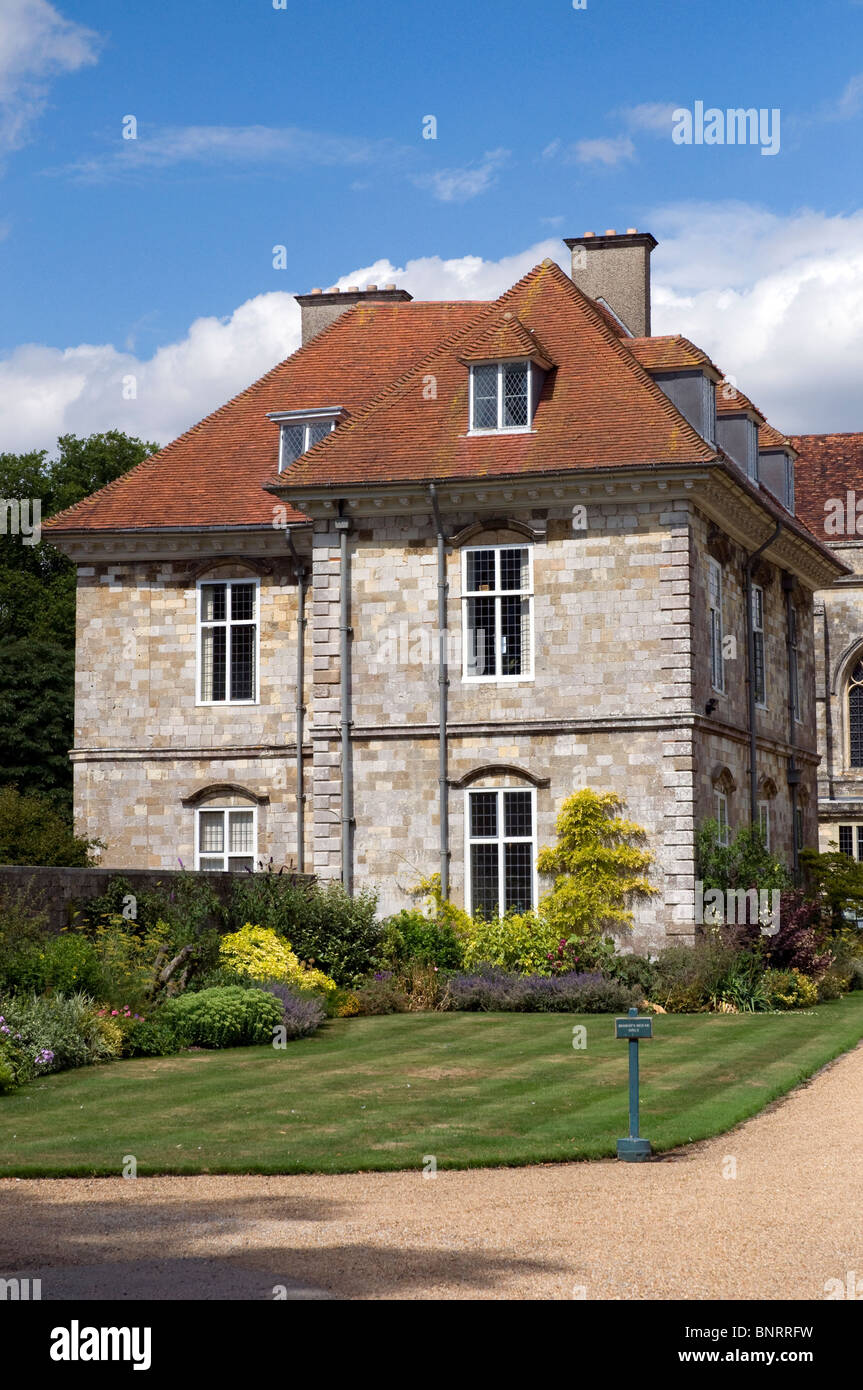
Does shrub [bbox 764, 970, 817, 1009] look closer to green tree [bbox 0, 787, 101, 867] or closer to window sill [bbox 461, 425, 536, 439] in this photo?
window sill [bbox 461, 425, 536, 439]

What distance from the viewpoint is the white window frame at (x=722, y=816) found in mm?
27297

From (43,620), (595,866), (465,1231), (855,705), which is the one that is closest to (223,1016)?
(595,866)

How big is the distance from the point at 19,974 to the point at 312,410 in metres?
15.2

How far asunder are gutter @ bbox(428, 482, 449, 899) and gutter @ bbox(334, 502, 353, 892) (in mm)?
1485

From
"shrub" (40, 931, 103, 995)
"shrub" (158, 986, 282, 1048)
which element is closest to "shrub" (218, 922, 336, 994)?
"shrub" (158, 986, 282, 1048)

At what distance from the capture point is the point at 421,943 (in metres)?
25.4

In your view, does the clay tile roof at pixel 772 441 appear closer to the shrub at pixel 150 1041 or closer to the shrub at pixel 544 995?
the shrub at pixel 544 995

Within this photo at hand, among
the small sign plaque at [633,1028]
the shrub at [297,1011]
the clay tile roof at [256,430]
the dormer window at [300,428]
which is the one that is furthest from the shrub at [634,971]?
the small sign plaque at [633,1028]

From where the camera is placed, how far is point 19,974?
703 inches

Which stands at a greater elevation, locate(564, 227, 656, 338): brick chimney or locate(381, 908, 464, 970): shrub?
locate(564, 227, 656, 338): brick chimney

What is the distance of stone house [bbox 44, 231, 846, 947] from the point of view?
26.2 metres

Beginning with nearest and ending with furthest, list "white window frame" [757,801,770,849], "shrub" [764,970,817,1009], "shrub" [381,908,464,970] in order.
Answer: "shrub" [764,970,817,1009] < "shrub" [381,908,464,970] < "white window frame" [757,801,770,849]

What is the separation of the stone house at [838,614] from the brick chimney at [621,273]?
23321 mm
